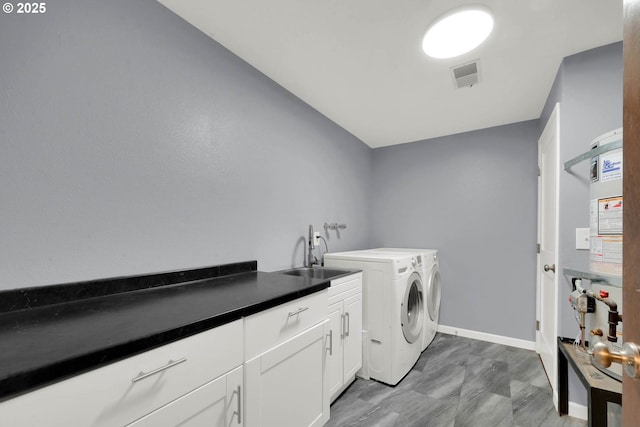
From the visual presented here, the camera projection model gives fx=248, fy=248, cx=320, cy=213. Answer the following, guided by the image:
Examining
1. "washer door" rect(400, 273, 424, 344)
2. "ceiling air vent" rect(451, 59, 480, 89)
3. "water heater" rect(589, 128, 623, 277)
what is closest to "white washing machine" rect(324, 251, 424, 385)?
"washer door" rect(400, 273, 424, 344)

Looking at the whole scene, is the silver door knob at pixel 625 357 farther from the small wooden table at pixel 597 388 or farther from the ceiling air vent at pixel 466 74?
the ceiling air vent at pixel 466 74

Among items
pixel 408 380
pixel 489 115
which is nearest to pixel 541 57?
pixel 489 115

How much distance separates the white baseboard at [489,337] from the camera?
8.34 feet

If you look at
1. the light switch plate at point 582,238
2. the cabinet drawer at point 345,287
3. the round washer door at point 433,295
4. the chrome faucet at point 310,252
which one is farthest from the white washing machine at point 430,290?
the light switch plate at point 582,238

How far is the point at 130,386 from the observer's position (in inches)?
25.3

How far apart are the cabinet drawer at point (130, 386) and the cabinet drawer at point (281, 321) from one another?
0.30 ft

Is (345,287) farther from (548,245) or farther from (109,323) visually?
(548,245)

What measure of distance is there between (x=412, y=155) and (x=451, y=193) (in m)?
0.69

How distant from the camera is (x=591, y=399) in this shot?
1.09 metres

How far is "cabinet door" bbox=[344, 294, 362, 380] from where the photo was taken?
1816mm

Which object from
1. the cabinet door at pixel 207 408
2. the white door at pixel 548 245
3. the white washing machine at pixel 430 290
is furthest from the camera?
the white washing machine at pixel 430 290

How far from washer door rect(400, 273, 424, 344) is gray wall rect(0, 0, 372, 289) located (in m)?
1.08

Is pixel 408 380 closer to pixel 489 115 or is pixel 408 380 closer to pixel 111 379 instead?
pixel 111 379

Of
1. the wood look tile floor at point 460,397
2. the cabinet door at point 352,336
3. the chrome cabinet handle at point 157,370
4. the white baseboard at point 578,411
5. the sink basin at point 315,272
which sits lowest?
the wood look tile floor at point 460,397
